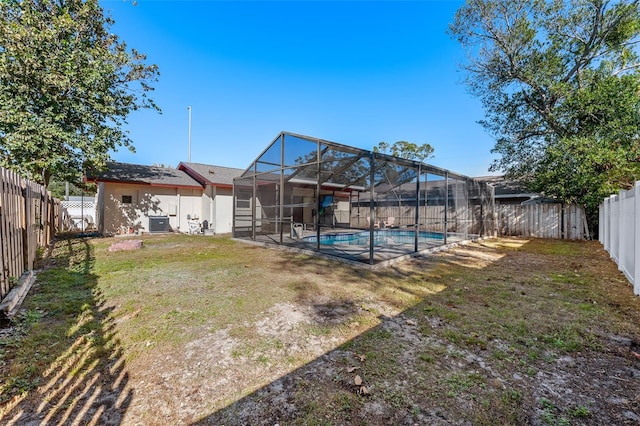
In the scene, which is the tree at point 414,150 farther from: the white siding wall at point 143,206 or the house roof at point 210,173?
the white siding wall at point 143,206

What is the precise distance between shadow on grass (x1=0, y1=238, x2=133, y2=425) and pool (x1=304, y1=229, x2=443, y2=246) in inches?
286

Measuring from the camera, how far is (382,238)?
409 inches

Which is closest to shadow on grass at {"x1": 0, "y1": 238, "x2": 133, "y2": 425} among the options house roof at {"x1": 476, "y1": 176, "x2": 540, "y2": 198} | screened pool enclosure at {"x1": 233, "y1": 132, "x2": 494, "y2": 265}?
screened pool enclosure at {"x1": 233, "y1": 132, "x2": 494, "y2": 265}

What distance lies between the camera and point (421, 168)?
8078 millimetres

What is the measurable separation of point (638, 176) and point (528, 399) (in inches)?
436

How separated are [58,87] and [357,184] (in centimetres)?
1069

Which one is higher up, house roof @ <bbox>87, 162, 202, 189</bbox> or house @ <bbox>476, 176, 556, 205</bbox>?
house roof @ <bbox>87, 162, 202, 189</bbox>

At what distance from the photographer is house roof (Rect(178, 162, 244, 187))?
46.3ft

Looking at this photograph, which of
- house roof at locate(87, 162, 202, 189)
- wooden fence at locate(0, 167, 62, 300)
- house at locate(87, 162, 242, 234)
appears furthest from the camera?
house at locate(87, 162, 242, 234)

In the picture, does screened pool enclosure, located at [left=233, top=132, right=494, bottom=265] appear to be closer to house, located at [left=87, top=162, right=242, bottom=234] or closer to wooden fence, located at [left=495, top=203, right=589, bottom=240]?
wooden fence, located at [left=495, top=203, right=589, bottom=240]

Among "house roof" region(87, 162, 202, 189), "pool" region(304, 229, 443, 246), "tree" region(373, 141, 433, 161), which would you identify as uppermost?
"tree" region(373, 141, 433, 161)

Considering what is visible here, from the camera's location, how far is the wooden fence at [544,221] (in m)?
11.1

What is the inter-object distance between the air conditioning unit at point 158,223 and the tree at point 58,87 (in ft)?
11.2

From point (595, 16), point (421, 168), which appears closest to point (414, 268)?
point (421, 168)
